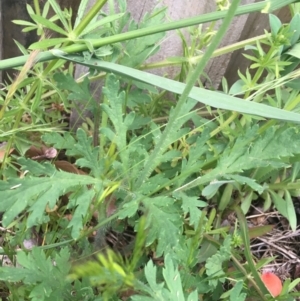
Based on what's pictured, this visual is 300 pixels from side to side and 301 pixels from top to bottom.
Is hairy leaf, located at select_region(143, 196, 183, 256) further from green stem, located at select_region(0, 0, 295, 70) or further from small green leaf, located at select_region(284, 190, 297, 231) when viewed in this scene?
small green leaf, located at select_region(284, 190, 297, 231)

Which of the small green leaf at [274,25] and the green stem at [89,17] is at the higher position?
the green stem at [89,17]

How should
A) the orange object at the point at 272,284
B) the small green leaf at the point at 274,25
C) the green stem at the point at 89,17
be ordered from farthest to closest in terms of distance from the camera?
the orange object at the point at 272,284 → the small green leaf at the point at 274,25 → the green stem at the point at 89,17

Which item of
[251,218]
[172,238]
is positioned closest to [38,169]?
[172,238]

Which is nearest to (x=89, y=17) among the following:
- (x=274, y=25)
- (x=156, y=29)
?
(x=156, y=29)

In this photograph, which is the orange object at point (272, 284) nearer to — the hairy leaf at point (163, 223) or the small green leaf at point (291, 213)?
the small green leaf at point (291, 213)

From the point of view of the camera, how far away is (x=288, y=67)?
121cm

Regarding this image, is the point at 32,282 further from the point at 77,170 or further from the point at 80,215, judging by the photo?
the point at 77,170

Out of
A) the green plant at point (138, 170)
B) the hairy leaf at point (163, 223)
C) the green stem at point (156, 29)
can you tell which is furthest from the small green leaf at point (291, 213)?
the green stem at point (156, 29)

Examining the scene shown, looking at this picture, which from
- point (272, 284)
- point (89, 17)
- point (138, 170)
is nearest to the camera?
point (89, 17)

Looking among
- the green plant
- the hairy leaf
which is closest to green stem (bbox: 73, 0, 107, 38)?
the green plant

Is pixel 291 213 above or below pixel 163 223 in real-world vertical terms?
below

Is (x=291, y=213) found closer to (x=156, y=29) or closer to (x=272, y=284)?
(x=272, y=284)

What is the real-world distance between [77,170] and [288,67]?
0.63m

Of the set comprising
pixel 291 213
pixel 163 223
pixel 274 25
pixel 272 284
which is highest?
pixel 274 25
